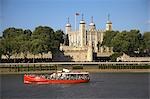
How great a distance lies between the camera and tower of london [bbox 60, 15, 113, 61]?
2117 inches

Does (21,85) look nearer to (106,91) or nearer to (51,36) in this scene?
(106,91)

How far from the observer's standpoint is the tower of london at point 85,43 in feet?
176

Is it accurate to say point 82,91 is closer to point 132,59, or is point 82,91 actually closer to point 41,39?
point 41,39

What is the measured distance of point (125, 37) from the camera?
5294 cm

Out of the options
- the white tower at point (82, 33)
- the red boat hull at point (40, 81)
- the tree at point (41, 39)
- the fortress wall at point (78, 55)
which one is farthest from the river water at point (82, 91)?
the white tower at point (82, 33)

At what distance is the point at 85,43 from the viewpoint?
61250mm

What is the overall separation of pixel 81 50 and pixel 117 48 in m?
3.75

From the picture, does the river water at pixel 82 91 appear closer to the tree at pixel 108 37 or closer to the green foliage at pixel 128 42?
the green foliage at pixel 128 42

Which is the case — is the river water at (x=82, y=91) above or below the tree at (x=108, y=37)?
below

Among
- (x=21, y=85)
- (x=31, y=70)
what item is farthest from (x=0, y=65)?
(x=21, y=85)

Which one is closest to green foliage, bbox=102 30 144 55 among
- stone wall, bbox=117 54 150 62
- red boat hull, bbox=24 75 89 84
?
stone wall, bbox=117 54 150 62

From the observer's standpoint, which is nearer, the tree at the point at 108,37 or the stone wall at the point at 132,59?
the stone wall at the point at 132,59

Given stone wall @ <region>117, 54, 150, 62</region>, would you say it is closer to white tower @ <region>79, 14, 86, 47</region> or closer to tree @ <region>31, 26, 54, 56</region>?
tree @ <region>31, 26, 54, 56</region>

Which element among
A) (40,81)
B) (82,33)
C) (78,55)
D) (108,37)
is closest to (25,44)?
(78,55)
